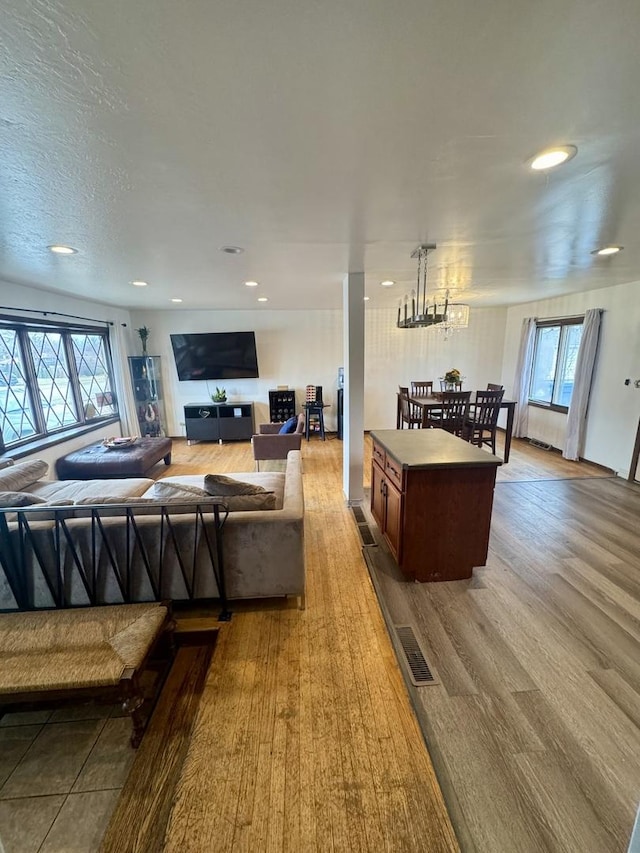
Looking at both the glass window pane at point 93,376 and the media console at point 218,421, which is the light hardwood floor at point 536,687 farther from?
the glass window pane at point 93,376

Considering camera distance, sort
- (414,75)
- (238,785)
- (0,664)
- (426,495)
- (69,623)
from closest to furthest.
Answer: (414,75) → (238,785) → (0,664) → (69,623) → (426,495)

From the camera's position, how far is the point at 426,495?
241 cm

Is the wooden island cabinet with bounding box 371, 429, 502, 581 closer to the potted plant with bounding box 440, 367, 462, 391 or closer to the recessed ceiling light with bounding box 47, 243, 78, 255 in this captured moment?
the recessed ceiling light with bounding box 47, 243, 78, 255

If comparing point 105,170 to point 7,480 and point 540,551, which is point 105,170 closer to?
point 7,480

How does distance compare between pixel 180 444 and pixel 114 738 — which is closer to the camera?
pixel 114 738

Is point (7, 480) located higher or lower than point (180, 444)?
higher

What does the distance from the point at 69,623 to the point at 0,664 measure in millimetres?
267

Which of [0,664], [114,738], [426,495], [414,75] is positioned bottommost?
[114,738]

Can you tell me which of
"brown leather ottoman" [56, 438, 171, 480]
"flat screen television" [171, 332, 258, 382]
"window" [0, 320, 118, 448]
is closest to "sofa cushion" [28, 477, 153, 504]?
"brown leather ottoman" [56, 438, 171, 480]

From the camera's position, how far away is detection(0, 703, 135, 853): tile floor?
49.1 inches

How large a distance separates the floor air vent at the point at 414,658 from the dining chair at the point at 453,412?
307 centimetres

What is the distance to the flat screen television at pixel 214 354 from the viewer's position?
6258 mm

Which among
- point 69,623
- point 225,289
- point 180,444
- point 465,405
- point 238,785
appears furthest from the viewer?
point 180,444

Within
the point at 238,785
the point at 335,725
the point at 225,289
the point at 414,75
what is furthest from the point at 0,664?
the point at 225,289
